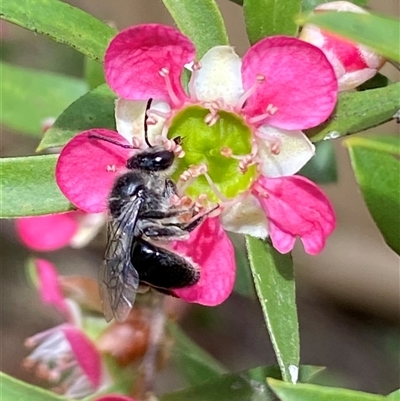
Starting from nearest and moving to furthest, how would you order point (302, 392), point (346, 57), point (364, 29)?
point (364, 29) < point (302, 392) < point (346, 57)

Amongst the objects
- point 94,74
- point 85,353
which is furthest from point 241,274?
point 94,74

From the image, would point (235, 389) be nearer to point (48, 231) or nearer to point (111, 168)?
point (111, 168)

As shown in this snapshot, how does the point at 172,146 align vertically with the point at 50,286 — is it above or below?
above

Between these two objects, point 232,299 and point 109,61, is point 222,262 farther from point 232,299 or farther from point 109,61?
point 232,299

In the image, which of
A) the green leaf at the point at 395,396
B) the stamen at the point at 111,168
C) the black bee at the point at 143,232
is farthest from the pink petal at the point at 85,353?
the green leaf at the point at 395,396

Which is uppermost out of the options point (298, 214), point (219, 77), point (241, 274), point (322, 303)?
point (219, 77)

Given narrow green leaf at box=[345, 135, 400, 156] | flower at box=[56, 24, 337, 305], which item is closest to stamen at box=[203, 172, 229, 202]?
flower at box=[56, 24, 337, 305]
